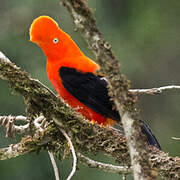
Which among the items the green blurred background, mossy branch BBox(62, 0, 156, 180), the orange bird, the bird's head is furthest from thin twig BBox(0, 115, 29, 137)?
the green blurred background

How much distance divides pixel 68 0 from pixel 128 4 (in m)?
9.39

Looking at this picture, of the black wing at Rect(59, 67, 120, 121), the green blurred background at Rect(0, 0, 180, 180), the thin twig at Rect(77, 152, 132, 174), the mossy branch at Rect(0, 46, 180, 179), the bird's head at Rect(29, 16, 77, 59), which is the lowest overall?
the thin twig at Rect(77, 152, 132, 174)

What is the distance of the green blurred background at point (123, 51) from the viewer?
822cm

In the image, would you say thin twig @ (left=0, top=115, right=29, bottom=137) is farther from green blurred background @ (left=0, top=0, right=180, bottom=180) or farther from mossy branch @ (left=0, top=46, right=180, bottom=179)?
green blurred background @ (left=0, top=0, right=180, bottom=180)

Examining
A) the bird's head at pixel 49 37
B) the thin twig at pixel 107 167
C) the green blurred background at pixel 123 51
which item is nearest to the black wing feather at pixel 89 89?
the bird's head at pixel 49 37

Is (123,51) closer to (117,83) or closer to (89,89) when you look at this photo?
(89,89)

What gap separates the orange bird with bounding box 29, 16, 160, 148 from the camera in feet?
11.9

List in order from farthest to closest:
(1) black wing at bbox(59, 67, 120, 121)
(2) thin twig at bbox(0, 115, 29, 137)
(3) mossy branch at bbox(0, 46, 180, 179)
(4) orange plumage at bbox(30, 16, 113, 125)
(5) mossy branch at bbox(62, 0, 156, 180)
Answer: (4) orange plumage at bbox(30, 16, 113, 125) → (1) black wing at bbox(59, 67, 120, 121) → (2) thin twig at bbox(0, 115, 29, 137) → (3) mossy branch at bbox(0, 46, 180, 179) → (5) mossy branch at bbox(62, 0, 156, 180)

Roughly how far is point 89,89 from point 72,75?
8.1 inches

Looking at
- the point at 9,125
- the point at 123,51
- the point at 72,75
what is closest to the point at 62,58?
the point at 72,75

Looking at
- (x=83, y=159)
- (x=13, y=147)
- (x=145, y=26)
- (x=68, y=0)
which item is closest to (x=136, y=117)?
(x=68, y=0)

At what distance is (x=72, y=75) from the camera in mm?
3859

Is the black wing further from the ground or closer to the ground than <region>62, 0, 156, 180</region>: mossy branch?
further from the ground

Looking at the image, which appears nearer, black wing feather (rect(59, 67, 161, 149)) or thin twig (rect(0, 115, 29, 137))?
thin twig (rect(0, 115, 29, 137))
